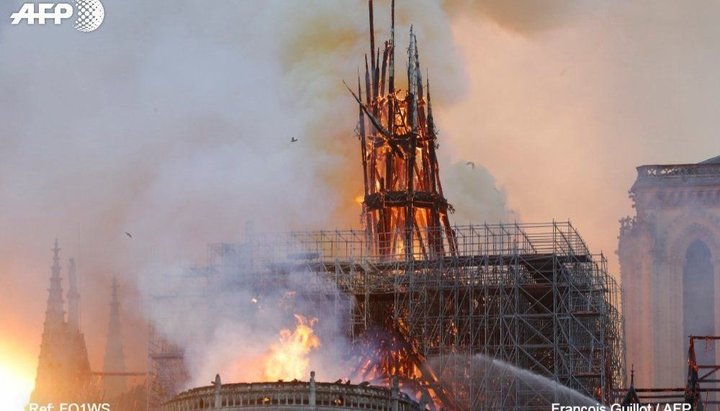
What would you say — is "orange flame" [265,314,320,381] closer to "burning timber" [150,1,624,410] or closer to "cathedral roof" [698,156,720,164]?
"burning timber" [150,1,624,410]

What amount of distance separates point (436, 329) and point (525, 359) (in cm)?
456

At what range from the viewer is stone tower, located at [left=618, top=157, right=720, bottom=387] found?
12275cm

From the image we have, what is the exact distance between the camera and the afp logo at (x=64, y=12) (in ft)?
364

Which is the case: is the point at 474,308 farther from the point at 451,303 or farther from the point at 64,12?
the point at 64,12

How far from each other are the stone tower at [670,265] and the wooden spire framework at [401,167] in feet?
37.6

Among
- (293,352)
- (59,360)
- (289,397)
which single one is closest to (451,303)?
(293,352)

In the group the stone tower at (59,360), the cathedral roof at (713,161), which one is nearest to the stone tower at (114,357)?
the stone tower at (59,360)

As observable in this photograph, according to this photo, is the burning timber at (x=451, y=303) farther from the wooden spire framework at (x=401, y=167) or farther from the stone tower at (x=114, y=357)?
the stone tower at (x=114, y=357)

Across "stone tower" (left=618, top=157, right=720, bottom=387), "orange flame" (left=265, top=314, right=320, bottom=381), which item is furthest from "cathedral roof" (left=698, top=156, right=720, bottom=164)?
"orange flame" (left=265, top=314, right=320, bottom=381)

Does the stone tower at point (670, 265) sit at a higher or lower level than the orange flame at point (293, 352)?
higher

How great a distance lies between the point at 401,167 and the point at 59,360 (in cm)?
2684

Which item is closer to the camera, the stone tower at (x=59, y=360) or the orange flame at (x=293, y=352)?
the orange flame at (x=293, y=352)

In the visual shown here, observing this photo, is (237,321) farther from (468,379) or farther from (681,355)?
(681,355)

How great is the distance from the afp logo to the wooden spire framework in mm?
14752
